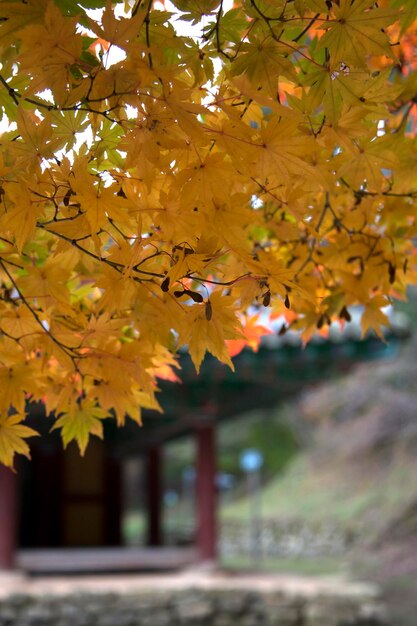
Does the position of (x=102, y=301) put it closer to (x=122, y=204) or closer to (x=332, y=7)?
(x=122, y=204)

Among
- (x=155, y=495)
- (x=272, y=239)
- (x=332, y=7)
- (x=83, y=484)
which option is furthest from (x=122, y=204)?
(x=83, y=484)

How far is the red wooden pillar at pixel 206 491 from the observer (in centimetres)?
775

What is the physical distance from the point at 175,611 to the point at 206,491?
48.6 inches

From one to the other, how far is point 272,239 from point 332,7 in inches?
22.2

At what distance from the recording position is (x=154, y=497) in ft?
38.9

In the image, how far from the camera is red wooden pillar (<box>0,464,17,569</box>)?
24.3 feet

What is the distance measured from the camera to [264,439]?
23.2 meters

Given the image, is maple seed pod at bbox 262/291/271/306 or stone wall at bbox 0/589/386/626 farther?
stone wall at bbox 0/589/386/626

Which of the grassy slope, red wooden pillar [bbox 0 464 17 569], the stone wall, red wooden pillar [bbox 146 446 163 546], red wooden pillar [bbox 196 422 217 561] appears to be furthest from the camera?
red wooden pillar [bbox 146 446 163 546]

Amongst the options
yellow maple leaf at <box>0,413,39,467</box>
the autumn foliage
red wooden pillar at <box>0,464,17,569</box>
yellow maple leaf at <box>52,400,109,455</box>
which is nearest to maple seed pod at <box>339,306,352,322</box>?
the autumn foliage

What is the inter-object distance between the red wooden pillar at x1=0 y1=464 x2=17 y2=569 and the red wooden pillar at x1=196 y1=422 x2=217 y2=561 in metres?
1.69

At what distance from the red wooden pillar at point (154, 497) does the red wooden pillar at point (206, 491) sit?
Result: 4089mm

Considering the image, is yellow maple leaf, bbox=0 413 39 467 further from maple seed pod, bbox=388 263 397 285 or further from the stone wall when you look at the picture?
the stone wall

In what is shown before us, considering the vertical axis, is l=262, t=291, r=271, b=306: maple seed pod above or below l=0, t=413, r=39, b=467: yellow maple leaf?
above
